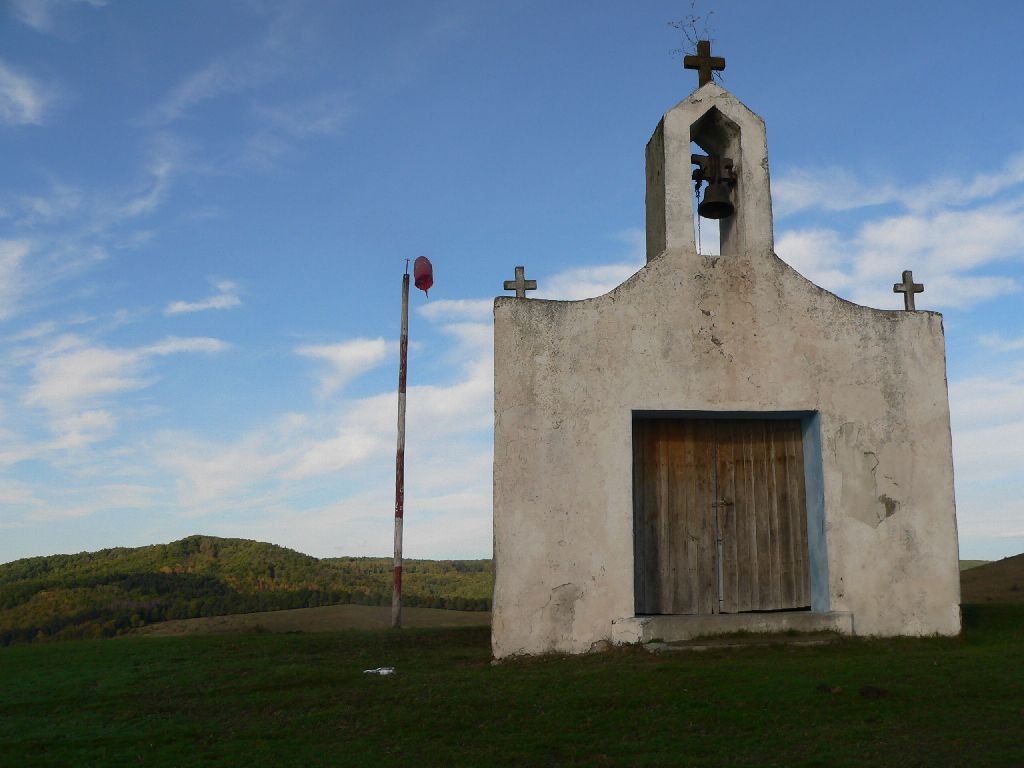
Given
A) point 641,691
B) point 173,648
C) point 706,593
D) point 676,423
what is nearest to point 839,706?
point 641,691

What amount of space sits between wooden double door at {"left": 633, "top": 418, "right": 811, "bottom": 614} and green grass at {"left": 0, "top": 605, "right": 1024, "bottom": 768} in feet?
3.60

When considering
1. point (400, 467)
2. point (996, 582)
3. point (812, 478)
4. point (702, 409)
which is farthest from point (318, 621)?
point (996, 582)

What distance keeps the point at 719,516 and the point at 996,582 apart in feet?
48.6

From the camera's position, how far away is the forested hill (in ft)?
90.8

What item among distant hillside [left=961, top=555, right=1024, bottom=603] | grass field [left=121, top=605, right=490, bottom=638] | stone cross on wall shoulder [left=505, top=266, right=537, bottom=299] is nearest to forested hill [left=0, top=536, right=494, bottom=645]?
grass field [left=121, top=605, right=490, bottom=638]

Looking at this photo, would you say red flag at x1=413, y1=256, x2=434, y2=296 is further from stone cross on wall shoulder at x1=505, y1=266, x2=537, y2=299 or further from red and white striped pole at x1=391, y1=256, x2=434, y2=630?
stone cross on wall shoulder at x1=505, y1=266, x2=537, y2=299

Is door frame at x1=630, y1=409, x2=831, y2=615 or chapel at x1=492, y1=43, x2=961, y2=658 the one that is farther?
door frame at x1=630, y1=409, x2=831, y2=615

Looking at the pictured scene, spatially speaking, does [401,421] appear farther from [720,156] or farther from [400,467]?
[720,156]

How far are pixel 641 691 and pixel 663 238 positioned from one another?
5578 millimetres

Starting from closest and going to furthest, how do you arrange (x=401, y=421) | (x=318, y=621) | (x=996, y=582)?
(x=401, y=421), (x=318, y=621), (x=996, y=582)

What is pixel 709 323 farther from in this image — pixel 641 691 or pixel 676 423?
pixel 641 691

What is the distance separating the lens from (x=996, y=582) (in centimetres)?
2147

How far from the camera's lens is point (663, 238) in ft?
35.3

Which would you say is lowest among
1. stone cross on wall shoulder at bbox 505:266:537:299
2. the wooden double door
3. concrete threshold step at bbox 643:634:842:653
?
concrete threshold step at bbox 643:634:842:653
